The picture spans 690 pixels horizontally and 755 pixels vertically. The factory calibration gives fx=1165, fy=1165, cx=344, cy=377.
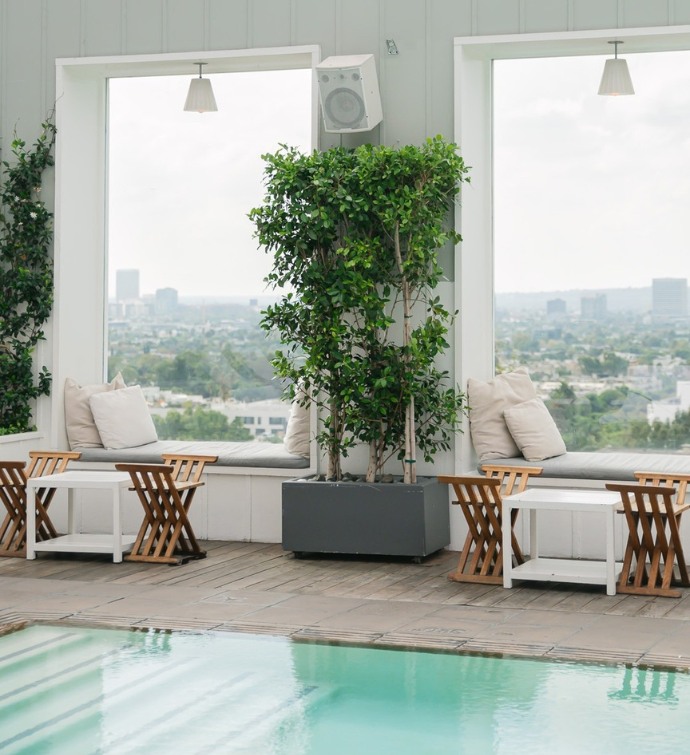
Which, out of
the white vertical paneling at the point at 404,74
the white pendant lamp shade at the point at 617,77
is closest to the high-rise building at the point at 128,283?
the white vertical paneling at the point at 404,74

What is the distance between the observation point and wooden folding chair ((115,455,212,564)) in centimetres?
666

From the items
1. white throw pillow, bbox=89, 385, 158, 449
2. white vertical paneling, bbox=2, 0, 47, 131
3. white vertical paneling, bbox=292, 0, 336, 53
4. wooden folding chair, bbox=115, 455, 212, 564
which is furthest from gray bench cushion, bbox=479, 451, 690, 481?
white vertical paneling, bbox=2, 0, 47, 131

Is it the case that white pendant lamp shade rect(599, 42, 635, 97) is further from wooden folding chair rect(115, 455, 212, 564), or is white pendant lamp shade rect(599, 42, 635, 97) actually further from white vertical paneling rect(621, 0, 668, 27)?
wooden folding chair rect(115, 455, 212, 564)

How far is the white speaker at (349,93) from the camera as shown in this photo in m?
6.98

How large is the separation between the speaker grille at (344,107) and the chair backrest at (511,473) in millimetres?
2238

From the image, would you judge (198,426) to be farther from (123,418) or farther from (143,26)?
(143,26)

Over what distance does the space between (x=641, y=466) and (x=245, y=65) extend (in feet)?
12.2

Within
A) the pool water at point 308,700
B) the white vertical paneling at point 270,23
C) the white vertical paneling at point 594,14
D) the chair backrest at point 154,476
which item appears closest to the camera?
the pool water at point 308,700

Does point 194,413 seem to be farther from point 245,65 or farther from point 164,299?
point 245,65

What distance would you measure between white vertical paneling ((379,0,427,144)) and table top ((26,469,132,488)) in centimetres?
267

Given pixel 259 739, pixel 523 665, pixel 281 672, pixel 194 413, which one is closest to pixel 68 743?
pixel 259 739

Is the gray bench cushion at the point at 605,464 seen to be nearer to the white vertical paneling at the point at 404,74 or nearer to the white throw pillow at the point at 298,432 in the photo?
the white throw pillow at the point at 298,432

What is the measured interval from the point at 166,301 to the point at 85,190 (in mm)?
977

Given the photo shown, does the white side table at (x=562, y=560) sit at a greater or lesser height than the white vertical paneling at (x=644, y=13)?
lesser
